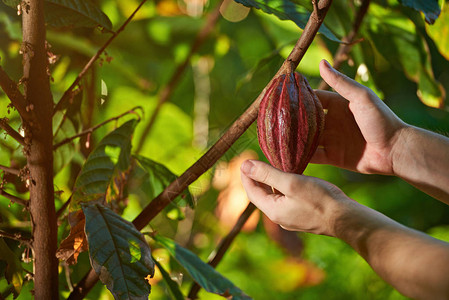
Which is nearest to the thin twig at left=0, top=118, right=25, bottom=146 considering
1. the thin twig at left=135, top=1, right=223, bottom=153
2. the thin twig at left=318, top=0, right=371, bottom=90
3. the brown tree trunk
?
the brown tree trunk

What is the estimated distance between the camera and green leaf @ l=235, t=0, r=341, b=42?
639 mm

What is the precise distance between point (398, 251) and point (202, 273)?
0.32m

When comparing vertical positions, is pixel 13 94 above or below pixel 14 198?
above

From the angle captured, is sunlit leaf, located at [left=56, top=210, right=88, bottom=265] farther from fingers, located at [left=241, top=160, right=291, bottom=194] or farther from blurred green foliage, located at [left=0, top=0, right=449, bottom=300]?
blurred green foliage, located at [left=0, top=0, right=449, bottom=300]

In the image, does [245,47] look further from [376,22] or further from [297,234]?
[297,234]

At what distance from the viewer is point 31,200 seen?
1.90 ft

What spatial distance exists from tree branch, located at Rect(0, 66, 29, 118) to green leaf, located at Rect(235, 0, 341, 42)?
0.30 meters

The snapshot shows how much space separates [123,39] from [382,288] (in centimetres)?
91

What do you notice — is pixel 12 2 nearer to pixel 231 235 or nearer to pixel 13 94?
pixel 13 94

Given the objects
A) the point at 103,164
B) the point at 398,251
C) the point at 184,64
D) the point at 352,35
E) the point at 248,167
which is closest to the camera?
the point at 398,251

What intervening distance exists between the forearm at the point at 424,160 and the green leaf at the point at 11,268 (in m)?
0.54

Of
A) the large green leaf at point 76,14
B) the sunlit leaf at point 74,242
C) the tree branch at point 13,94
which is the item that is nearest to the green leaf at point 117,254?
Answer: the sunlit leaf at point 74,242

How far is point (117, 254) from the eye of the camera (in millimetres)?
559

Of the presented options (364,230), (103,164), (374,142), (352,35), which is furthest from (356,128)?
(103,164)
